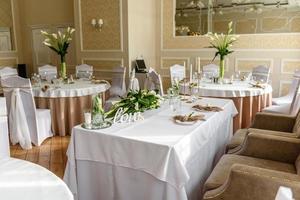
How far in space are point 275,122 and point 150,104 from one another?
142cm

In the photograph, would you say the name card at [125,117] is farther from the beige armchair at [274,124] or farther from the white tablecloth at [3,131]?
the beige armchair at [274,124]

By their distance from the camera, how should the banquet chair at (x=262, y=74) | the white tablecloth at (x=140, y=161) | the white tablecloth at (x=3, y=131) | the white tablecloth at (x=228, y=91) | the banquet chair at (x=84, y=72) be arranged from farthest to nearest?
the banquet chair at (x=84, y=72)
the banquet chair at (x=262, y=74)
the white tablecloth at (x=228, y=91)
the white tablecloth at (x=3, y=131)
the white tablecloth at (x=140, y=161)

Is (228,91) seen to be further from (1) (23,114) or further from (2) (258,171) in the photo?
(1) (23,114)

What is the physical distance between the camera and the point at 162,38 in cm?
727

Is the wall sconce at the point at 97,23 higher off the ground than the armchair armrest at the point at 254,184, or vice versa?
the wall sconce at the point at 97,23

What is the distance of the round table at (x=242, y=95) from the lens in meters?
4.13

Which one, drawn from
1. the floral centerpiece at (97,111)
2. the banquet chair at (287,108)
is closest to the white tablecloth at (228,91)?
the banquet chair at (287,108)

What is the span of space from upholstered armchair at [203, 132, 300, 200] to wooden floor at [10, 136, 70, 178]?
6.42 feet

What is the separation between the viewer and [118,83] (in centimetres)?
559

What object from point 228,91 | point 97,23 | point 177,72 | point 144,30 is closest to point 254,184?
point 228,91

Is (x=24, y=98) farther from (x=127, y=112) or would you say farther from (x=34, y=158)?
(x=127, y=112)

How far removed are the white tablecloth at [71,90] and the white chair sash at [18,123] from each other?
47 cm

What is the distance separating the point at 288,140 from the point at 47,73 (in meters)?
4.92

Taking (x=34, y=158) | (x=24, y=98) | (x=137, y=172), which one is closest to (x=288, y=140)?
(x=137, y=172)
